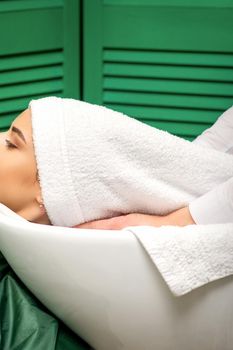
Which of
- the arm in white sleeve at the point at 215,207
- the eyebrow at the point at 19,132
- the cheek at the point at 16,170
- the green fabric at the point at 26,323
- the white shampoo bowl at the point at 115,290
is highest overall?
the eyebrow at the point at 19,132

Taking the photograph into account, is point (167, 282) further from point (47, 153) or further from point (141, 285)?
point (47, 153)

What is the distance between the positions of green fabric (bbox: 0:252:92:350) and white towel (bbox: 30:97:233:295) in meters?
0.15

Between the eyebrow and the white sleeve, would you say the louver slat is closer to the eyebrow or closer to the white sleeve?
the eyebrow

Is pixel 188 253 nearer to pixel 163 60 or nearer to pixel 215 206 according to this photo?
pixel 215 206

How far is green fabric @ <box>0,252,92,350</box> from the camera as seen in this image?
3.33ft

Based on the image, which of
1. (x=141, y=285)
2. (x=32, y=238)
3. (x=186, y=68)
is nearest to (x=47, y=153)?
(x=32, y=238)

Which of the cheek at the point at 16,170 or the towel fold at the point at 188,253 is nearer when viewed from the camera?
the towel fold at the point at 188,253

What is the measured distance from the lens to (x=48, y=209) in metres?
1.07

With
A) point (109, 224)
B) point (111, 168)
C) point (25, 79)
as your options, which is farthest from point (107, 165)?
point (25, 79)

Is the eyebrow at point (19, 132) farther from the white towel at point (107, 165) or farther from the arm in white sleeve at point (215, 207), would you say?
the arm in white sleeve at point (215, 207)

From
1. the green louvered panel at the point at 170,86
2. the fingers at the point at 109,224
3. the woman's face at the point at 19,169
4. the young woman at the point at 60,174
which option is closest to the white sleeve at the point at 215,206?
the young woman at the point at 60,174

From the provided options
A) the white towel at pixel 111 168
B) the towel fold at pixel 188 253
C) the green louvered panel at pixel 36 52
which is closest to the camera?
the towel fold at pixel 188 253

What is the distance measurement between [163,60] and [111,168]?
0.62 m

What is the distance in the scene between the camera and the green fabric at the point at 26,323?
3.33 feet
